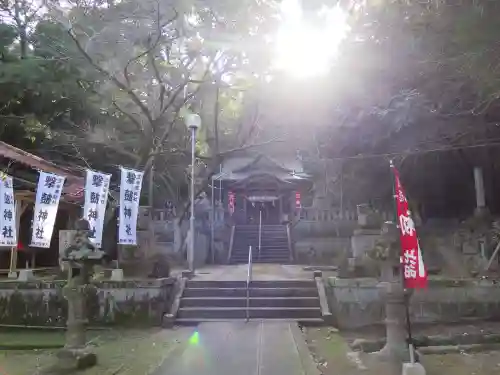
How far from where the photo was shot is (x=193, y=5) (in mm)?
13477

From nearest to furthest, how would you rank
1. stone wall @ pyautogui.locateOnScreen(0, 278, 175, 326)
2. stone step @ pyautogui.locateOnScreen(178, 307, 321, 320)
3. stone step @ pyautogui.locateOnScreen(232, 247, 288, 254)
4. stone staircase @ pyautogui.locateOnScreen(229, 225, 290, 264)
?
stone step @ pyautogui.locateOnScreen(178, 307, 321, 320) < stone wall @ pyautogui.locateOnScreen(0, 278, 175, 326) < stone staircase @ pyautogui.locateOnScreen(229, 225, 290, 264) < stone step @ pyautogui.locateOnScreen(232, 247, 288, 254)

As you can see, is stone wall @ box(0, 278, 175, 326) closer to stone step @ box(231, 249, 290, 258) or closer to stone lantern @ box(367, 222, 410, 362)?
stone lantern @ box(367, 222, 410, 362)

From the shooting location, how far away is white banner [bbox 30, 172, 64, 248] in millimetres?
12297

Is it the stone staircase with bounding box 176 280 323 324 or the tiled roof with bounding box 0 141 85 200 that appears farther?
the tiled roof with bounding box 0 141 85 200

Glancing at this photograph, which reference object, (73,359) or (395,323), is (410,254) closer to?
(395,323)

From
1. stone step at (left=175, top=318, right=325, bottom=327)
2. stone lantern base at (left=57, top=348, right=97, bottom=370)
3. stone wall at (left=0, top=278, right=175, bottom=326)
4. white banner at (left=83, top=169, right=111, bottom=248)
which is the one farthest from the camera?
white banner at (left=83, top=169, right=111, bottom=248)

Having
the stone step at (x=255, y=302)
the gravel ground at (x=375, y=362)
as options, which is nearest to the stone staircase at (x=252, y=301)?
the stone step at (x=255, y=302)

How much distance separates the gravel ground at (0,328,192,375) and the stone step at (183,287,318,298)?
5.76ft

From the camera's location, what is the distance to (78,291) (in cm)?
736

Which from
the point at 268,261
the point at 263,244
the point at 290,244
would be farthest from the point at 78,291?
the point at 263,244

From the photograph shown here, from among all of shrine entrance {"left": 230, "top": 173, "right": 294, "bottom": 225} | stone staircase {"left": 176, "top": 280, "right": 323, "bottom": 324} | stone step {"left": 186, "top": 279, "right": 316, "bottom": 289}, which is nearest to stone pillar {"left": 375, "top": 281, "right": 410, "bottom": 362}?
stone staircase {"left": 176, "top": 280, "right": 323, "bottom": 324}

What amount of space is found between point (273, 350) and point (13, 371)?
4.32 m

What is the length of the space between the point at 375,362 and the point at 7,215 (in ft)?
33.5

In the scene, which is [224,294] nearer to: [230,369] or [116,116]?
[230,369]
